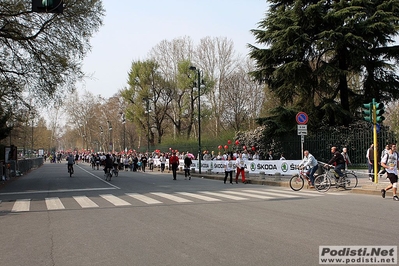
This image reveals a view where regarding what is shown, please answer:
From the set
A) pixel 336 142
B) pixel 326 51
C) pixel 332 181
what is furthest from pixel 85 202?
pixel 326 51

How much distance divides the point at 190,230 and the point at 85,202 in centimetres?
698

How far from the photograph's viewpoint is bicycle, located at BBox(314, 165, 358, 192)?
58.2 feet

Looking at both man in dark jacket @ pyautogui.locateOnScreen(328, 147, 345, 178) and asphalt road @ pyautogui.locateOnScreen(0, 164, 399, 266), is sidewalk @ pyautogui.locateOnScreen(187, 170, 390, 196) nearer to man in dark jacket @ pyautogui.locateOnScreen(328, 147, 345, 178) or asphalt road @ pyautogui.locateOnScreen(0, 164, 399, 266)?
man in dark jacket @ pyautogui.locateOnScreen(328, 147, 345, 178)

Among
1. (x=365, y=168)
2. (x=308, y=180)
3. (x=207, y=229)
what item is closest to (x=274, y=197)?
(x=308, y=180)

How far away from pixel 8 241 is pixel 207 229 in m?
4.04

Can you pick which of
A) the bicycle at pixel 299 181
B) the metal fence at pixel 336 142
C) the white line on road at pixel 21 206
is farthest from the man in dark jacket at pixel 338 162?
the white line on road at pixel 21 206

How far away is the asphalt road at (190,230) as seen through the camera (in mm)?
6793

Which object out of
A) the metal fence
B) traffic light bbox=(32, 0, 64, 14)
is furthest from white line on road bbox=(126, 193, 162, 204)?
the metal fence

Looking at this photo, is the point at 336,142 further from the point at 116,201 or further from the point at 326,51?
the point at 116,201

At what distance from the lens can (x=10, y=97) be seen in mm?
27719

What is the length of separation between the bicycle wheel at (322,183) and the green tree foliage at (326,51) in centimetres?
1351

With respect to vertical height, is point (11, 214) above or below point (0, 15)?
below

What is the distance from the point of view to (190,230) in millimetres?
9023

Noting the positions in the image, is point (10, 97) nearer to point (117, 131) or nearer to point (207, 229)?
point (207, 229)
